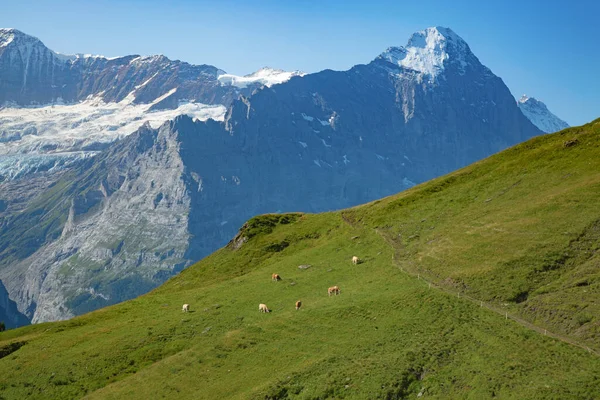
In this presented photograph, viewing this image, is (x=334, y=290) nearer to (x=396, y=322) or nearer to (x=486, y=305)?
(x=396, y=322)

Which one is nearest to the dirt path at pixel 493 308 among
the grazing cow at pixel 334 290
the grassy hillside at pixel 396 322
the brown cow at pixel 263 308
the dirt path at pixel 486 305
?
the dirt path at pixel 486 305

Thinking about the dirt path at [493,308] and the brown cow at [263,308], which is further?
the brown cow at [263,308]

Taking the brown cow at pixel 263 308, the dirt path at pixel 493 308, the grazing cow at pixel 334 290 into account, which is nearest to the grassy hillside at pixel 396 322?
the dirt path at pixel 493 308

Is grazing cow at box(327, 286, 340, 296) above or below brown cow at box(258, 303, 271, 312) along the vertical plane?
above

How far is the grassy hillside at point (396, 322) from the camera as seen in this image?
4400 centimetres

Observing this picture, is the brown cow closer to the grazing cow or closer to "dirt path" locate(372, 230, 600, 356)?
the grazing cow

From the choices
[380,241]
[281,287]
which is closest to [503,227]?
[380,241]

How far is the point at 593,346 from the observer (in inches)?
1709

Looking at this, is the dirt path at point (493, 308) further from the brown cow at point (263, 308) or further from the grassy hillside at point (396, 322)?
the brown cow at point (263, 308)

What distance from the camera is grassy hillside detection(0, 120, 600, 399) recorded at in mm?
44000

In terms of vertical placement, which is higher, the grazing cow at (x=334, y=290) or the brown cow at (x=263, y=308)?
the grazing cow at (x=334, y=290)

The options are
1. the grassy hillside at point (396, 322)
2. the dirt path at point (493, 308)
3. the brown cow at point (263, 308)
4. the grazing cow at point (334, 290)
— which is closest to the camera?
the grassy hillside at point (396, 322)

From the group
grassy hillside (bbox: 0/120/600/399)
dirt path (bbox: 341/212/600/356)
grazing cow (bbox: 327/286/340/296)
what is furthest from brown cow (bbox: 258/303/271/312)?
dirt path (bbox: 341/212/600/356)

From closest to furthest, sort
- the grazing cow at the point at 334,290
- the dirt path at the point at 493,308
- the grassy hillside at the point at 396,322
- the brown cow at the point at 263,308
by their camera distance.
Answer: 1. the grassy hillside at the point at 396,322
2. the dirt path at the point at 493,308
3. the brown cow at the point at 263,308
4. the grazing cow at the point at 334,290
